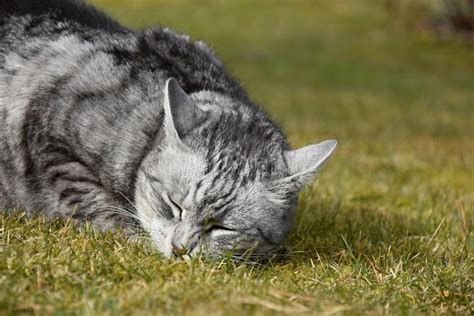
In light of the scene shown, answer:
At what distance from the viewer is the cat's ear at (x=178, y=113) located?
11.0 ft

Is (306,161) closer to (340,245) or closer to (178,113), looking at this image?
(178,113)

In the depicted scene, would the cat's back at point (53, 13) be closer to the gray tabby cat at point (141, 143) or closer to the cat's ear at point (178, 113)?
the gray tabby cat at point (141, 143)

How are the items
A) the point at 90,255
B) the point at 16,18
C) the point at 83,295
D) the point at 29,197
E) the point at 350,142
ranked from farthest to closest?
the point at 350,142 < the point at 16,18 < the point at 29,197 < the point at 90,255 < the point at 83,295

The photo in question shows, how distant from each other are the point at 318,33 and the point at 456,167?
13528 millimetres

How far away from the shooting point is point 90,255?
3.15 metres

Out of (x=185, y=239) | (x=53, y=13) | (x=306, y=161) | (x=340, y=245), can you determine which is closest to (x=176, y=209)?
(x=185, y=239)

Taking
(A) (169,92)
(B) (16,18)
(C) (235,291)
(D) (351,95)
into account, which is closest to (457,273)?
(C) (235,291)

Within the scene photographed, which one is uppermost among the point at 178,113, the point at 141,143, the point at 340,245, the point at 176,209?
the point at 178,113

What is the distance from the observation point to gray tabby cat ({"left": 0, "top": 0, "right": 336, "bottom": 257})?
11.2 ft

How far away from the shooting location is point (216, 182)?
3.37m

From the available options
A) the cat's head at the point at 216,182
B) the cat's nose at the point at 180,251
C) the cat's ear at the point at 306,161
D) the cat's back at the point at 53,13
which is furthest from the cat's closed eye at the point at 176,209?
the cat's back at the point at 53,13

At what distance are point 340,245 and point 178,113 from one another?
4.26 feet

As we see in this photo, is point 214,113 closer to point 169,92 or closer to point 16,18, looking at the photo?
point 169,92

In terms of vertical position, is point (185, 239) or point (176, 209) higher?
point (176, 209)
